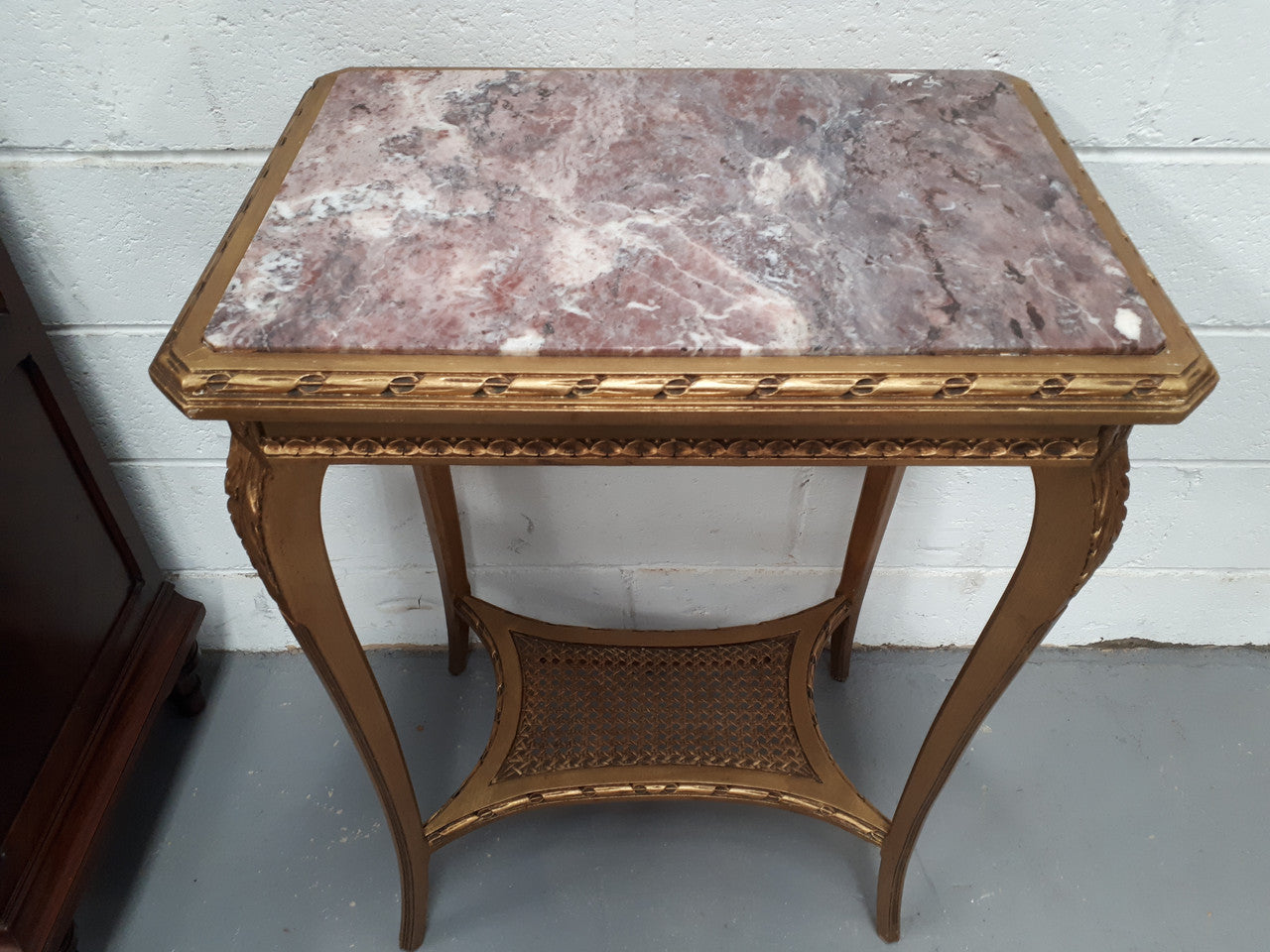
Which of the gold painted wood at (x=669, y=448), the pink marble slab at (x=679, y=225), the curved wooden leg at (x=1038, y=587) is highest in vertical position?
the pink marble slab at (x=679, y=225)

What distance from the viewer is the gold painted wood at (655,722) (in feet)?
3.15

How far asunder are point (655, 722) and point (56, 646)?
64cm

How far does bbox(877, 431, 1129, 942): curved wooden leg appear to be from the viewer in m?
0.56

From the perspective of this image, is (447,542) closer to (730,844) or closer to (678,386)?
Answer: (730,844)

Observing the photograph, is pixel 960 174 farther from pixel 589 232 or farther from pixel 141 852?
pixel 141 852

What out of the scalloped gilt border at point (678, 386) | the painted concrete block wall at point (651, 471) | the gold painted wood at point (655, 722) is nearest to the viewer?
the scalloped gilt border at point (678, 386)

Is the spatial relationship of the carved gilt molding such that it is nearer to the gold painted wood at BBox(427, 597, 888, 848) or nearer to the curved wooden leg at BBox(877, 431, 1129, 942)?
the curved wooden leg at BBox(877, 431, 1129, 942)

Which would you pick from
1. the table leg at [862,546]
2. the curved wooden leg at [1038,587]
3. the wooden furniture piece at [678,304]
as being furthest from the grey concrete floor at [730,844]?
the wooden furniture piece at [678,304]

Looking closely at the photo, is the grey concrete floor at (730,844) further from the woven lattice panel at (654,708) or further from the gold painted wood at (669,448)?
the gold painted wood at (669,448)

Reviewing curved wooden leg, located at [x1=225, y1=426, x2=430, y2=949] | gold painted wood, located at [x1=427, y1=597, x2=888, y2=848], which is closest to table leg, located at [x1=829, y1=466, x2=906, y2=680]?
gold painted wood, located at [x1=427, y1=597, x2=888, y2=848]

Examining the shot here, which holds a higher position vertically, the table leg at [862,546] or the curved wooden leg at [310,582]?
the curved wooden leg at [310,582]

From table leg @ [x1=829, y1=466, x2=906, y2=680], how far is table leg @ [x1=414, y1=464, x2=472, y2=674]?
0.49 metres

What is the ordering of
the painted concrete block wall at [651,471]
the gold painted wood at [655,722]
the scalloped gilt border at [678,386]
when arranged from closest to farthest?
the scalloped gilt border at [678,386], the painted concrete block wall at [651,471], the gold painted wood at [655,722]

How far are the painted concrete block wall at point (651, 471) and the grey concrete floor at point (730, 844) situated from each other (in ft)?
0.44
